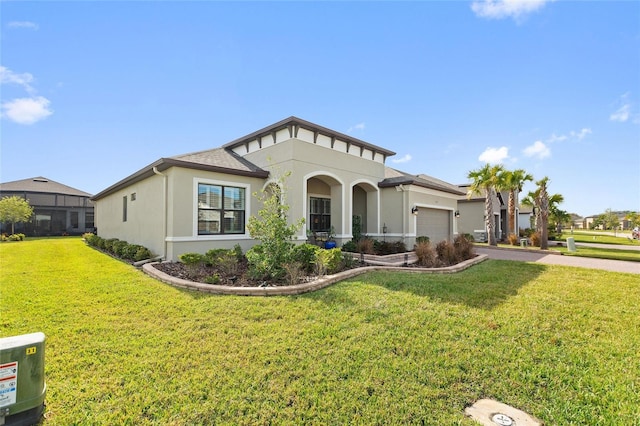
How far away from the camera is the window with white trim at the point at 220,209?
10430 mm

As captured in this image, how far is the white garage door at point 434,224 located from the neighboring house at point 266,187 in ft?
0.20

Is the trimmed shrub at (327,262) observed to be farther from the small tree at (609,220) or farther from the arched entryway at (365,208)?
the small tree at (609,220)

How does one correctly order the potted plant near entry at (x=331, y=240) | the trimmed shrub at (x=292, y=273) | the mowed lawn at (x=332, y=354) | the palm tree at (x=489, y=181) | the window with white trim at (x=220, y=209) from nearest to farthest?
the mowed lawn at (x=332, y=354) < the trimmed shrub at (x=292, y=273) < the window with white trim at (x=220, y=209) < the potted plant near entry at (x=331, y=240) < the palm tree at (x=489, y=181)

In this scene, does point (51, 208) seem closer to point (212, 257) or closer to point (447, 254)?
point (212, 257)

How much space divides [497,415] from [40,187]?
4161 cm

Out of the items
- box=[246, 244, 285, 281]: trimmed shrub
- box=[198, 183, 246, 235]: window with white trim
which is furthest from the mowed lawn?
box=[198, 183, 246, 235]: window with white trim

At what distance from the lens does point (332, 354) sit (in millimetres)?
3742

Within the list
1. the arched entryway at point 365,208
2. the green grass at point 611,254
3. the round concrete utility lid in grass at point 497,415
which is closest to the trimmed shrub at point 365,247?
the arched entryway at point 365,208

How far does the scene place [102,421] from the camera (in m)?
2.60

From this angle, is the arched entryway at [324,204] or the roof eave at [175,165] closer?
the roof eave at [175,165]

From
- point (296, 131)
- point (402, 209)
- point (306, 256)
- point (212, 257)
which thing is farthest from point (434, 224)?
point (212, 257)

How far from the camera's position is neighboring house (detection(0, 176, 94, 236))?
90.3 feet

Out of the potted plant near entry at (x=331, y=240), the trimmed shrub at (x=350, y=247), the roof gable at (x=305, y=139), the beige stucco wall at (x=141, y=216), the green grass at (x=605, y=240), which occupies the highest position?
the roof gable at (x=305, y=139)

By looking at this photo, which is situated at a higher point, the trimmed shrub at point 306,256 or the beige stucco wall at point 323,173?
the beige stucco wall at point 323,173
